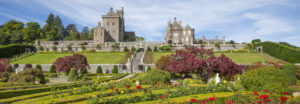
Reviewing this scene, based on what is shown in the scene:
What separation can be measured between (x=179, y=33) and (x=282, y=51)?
33883 millimetres

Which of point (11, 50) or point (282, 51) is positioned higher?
point (11, 50)

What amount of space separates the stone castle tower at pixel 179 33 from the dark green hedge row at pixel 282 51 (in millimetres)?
23755

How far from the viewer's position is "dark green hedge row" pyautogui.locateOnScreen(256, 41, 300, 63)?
1714 inches

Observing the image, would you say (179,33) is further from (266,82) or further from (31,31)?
(31,31)

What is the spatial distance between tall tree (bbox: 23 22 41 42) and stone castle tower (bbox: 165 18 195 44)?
57077 mm

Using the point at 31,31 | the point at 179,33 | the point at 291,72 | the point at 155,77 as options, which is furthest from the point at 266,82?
the point at 31,31

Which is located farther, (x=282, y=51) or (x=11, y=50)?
(x=11, y=50)

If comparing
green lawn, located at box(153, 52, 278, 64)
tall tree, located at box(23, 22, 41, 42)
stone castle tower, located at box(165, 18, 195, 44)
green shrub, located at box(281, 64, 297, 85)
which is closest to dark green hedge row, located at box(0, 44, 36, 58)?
tall tree, located at box(23, 22, 41, 42)

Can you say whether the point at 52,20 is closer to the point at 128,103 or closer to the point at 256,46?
the point at 256,46

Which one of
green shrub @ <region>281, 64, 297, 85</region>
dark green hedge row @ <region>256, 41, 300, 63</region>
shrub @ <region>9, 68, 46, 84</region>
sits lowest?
green shrub @ <region>281, 64, 297, 85</region>

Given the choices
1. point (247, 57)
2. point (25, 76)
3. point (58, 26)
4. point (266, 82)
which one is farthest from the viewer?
point (58, 26)

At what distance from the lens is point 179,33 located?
7212cm

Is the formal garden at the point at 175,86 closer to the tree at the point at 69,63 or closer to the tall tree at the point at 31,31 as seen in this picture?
the tree at the point at 69,63

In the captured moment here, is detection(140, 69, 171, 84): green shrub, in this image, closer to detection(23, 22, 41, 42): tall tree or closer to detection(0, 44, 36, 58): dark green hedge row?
detection(0, 44, 36, 58): dark green hedge row
